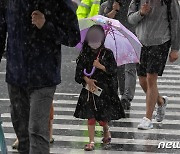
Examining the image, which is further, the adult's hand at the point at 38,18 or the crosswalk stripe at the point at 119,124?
the crosswalk stripe at the point at 119,124

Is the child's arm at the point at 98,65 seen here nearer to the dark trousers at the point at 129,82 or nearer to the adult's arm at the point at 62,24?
the adult's arm at the point at 62,24

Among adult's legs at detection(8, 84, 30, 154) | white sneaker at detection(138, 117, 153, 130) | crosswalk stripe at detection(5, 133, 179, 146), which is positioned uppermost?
adult's legs at detection(8, 84, 30, 154)

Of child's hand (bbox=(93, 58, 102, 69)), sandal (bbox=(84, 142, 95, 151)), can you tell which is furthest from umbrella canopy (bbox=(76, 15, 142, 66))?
sandal (bbox=(84, 142, 95, 151))

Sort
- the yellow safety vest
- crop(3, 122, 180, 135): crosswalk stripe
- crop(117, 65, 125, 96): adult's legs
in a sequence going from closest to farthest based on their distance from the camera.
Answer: crop(3, 122, 180, 135): crosswalk stripe, the yellow safety vest, crop(117, 65, 125, 96): adult's legs

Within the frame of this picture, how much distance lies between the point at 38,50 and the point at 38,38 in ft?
0.30

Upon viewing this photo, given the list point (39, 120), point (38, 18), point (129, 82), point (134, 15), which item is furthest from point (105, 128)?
point (38, 18)

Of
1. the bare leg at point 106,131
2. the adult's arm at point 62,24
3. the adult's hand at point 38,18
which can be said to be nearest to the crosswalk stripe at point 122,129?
the bare leg at point 106,131

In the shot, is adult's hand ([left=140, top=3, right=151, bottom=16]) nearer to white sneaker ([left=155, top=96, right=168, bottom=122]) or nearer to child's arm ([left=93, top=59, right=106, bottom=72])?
child's arm ([left=93, top=59, right=106, bottom=72])

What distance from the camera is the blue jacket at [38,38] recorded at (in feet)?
13.3

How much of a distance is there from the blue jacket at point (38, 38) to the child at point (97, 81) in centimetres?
164

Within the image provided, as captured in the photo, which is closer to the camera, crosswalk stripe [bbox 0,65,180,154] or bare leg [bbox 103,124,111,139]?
bare leg [bbox 103,124,111,139]

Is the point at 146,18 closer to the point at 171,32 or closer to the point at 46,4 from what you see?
the point at 171,32

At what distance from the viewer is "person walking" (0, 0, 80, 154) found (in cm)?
406

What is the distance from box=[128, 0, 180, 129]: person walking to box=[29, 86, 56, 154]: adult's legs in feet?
8.69
